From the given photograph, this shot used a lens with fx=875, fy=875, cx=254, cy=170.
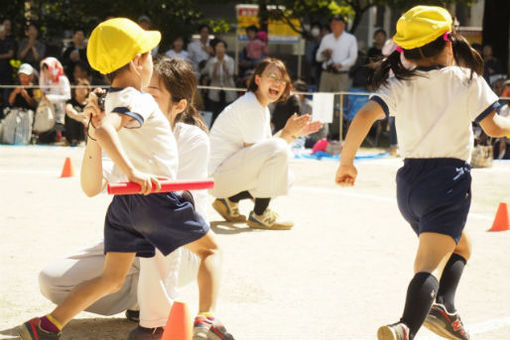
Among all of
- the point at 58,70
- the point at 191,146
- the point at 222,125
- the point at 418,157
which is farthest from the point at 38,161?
the point at 418,157

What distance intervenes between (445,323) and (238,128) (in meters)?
3.72

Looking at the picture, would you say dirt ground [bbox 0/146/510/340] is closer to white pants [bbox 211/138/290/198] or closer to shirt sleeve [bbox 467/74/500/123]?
white pants [bbox 211/138/290/198]

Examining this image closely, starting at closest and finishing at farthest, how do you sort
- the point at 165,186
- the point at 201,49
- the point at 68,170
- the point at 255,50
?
1. the point at 165,186
2. the point at 68,170
3. the point at 255,50
4. the point at 201,49

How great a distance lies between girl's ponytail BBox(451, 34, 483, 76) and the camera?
420cm

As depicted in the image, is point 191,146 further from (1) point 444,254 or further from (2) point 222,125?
(2) point 222,125

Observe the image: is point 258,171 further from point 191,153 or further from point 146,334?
point 146,334

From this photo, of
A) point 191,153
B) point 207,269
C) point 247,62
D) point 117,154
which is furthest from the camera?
point 247,62

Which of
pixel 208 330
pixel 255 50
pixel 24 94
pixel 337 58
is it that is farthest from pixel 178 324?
pixel 255 50

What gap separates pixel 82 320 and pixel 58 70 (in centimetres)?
1024

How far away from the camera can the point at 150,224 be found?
12.7ft

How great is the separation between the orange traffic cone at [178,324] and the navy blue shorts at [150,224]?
0.26 m

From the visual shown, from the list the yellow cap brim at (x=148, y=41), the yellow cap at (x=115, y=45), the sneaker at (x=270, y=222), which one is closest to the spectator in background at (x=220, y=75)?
the sneaker at (x=270, y=222)

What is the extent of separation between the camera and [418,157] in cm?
416

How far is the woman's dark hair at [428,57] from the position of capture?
418cm
